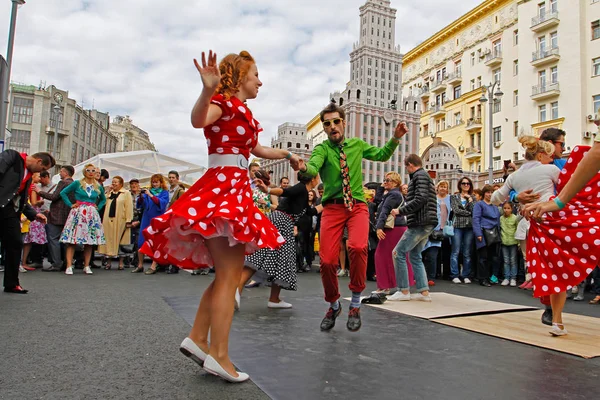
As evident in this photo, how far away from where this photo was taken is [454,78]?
55.4 metres

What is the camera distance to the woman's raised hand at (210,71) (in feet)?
8.28

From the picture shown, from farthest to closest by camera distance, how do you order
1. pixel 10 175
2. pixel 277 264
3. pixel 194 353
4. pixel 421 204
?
pixel 421 204, pixel 10 175, pixel 277 264, pixel 194 353

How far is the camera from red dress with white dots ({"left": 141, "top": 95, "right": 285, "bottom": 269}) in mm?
2625

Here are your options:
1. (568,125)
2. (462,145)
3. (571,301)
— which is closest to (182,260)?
(571,301)

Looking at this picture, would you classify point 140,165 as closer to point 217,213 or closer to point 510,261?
point 510,261

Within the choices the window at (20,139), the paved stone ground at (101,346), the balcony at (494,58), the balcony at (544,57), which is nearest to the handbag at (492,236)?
the paved stone ground at (101,346)

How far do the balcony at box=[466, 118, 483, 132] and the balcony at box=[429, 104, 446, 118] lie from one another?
6.77m

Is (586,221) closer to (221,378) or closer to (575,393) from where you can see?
(575,393)

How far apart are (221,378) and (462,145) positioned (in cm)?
5462

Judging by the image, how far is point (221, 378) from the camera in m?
2.66

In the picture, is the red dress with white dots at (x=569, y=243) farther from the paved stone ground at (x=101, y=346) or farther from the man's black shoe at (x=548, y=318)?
the paved stone ground at (x=101, y=346)

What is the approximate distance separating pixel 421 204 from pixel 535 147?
5.85 ft

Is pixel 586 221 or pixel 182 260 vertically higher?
pixel 586 221

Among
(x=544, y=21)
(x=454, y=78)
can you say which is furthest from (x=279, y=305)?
(x=454, y=78)
